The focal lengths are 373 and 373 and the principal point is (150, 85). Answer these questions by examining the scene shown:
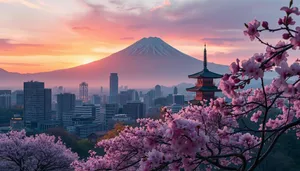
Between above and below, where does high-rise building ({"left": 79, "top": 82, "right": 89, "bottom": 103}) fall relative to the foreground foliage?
above

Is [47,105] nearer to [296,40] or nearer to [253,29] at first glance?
[253,29]

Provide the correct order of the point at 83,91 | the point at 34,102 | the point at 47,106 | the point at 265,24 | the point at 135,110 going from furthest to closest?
the point at 83,91 < the point at 47,106 < the point at 34,102 < the point at 135,110 < the point at 265,24

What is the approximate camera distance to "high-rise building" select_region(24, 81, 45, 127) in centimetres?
7131

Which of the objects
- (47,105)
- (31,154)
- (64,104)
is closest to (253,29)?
(31,154)

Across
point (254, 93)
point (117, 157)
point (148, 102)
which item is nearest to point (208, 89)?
point (117, 157)

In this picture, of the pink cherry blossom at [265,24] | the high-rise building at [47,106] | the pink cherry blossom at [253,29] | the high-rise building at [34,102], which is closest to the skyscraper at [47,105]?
the high-rise building at [47,106]

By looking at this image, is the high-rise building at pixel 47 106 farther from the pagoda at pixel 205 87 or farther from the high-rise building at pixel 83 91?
the high-rise building at pixel 83 91

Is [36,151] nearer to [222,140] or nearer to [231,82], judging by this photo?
[222,140]

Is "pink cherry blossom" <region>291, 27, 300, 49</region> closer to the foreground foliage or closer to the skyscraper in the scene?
the foreground foliage

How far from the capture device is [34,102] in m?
73.8

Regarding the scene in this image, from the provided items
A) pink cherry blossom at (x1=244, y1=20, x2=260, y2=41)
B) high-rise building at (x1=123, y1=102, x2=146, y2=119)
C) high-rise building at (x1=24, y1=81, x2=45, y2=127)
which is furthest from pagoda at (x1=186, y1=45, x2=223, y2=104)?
high-rise building at (x1=24, y1=81, x2=45, y2=127)

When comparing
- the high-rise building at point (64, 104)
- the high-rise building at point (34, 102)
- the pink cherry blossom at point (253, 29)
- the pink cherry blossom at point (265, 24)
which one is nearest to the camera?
the pink cherry blossom at point (265, 24)

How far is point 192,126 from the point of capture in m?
2.11

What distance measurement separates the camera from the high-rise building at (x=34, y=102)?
234ft
